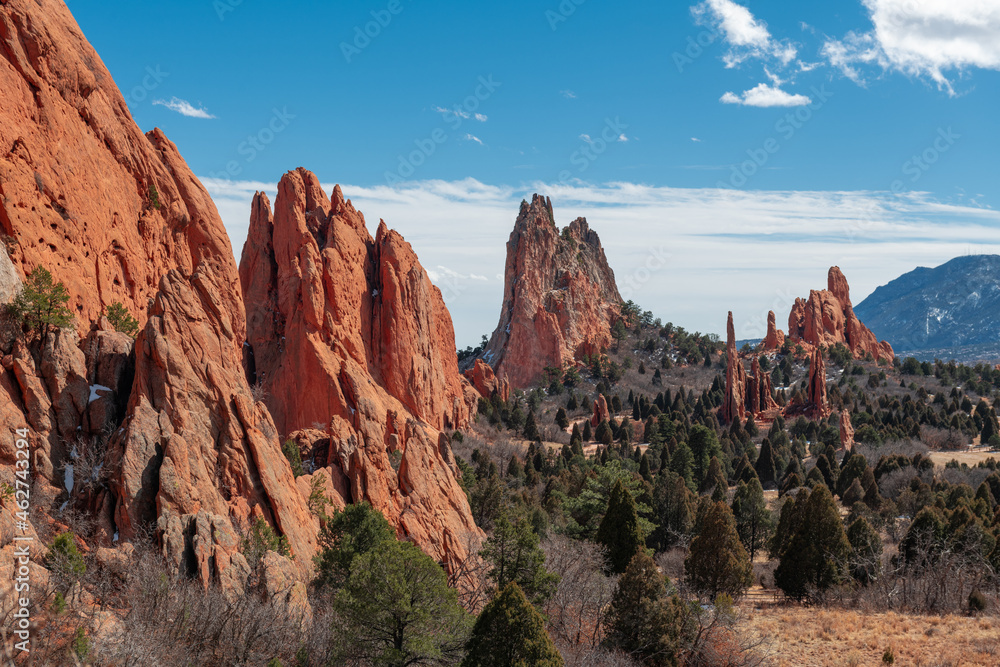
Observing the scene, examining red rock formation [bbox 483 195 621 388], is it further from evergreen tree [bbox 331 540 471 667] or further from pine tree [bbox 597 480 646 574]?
evergreen tree [bbox 331 540 471 667]

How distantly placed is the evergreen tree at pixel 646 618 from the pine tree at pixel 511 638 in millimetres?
6891

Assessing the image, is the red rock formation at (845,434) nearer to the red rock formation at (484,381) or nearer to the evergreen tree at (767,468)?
the evergreen tree at (767,468)

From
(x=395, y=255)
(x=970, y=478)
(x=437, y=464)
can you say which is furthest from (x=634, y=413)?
(x=437, y=464)

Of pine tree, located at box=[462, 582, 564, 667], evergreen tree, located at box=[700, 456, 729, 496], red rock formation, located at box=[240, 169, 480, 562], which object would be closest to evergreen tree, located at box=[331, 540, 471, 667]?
pine tree, located at box=[462, 582, 564, 667]

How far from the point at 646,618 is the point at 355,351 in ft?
115

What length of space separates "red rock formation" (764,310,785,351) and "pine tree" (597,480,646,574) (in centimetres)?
12776

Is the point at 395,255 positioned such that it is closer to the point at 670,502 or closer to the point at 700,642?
the point at 670,502

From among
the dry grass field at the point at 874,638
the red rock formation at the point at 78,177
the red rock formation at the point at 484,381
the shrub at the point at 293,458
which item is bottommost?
the dry grass field at the point at 874,638

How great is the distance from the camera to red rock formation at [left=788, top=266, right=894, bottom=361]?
156 m

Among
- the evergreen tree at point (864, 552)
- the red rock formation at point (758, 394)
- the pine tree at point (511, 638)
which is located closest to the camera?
the pine tree at point (511, 638)

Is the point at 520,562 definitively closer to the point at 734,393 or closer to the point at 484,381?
the point at 484,381

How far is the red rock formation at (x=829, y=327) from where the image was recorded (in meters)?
156

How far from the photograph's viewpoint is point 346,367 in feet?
166

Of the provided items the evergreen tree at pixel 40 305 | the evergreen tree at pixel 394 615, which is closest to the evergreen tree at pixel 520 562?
the evergreen tree at pixel 394 615
